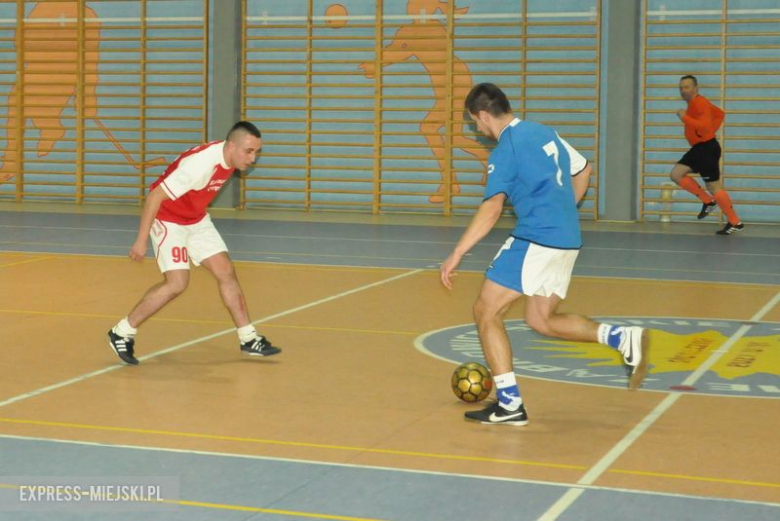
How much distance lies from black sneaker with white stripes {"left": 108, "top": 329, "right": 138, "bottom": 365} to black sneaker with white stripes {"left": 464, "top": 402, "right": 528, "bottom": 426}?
2.60 meters

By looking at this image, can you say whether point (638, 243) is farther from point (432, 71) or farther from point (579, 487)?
point (579, 487)

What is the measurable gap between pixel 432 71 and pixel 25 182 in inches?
290

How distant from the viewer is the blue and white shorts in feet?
20.5

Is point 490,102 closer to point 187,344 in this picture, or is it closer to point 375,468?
point 375,468

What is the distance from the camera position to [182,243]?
8109mm

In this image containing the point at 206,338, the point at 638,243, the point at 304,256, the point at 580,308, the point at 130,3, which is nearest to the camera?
the point at 206,338

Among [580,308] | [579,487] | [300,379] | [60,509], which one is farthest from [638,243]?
[60,509]

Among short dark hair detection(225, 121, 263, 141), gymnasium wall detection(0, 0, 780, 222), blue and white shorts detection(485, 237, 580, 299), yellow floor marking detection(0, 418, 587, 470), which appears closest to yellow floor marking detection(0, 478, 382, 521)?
yellow floor marking detection(0, 418, 587, 470)

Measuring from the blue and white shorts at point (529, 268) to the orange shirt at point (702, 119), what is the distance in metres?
10.6

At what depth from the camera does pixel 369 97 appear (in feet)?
64.4

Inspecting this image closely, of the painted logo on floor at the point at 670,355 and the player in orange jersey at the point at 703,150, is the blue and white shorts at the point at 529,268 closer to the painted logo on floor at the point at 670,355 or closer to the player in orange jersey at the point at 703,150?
the painted logo on floor at the point at 670,355

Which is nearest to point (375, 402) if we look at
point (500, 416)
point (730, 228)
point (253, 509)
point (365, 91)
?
point (500, 416)

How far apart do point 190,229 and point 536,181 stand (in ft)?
9.29

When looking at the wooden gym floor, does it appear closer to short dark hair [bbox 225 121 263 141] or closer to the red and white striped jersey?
the red and white striped jersey
